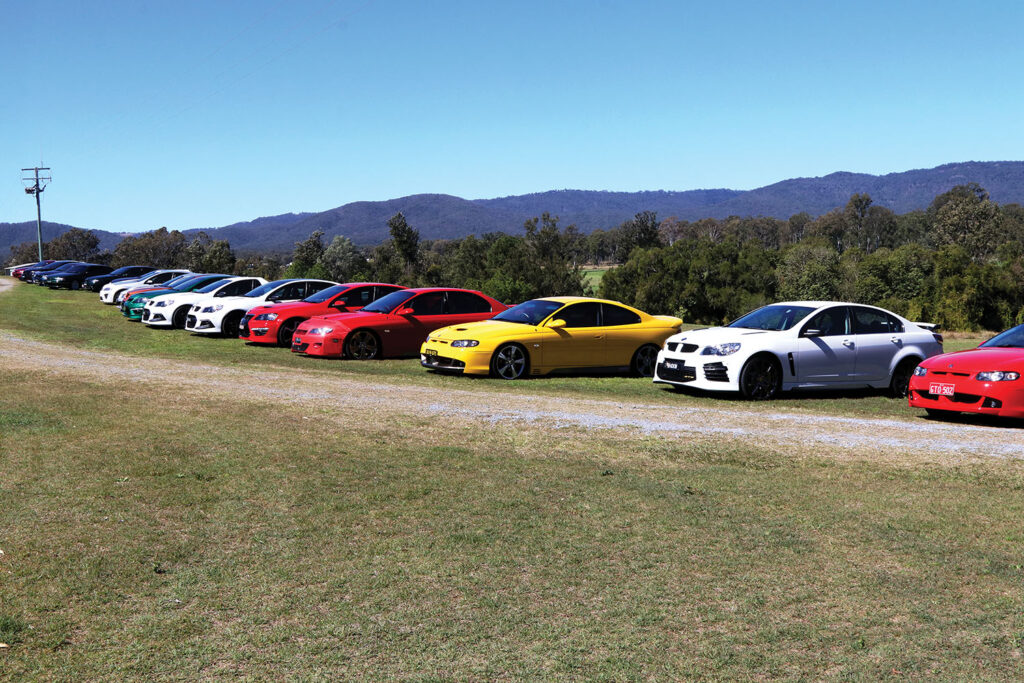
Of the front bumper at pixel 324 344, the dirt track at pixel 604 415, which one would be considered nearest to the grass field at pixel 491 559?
the dirt track at pixel 604 415

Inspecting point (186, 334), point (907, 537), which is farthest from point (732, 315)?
point (907, 537)

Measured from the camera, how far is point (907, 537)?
6.48m

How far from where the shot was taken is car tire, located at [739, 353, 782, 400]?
13938 millimetres

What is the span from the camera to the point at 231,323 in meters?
24.0

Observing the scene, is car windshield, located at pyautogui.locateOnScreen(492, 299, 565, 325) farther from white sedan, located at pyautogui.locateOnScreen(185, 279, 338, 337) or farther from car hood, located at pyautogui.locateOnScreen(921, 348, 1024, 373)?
white sedan, located at pyautogui.locateOnScreen(185, 279, 338, 337)

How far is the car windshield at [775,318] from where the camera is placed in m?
14.6

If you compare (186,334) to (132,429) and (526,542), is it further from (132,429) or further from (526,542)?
(526,542)

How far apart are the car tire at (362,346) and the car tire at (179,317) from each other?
936cm

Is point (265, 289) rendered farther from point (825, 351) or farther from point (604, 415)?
point (825, 351)

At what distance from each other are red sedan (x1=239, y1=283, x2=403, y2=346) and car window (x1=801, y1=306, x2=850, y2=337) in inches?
422

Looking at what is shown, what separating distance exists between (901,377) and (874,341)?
774 mm

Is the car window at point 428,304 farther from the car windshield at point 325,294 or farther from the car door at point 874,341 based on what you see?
the car door at point 874,341

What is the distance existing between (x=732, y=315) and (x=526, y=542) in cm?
9339

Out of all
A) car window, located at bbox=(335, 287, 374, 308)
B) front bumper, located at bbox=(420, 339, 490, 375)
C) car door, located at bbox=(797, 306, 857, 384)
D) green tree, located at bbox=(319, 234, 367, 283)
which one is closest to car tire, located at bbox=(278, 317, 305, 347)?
car window, located at bbox=(335, 287, 374, 308)
